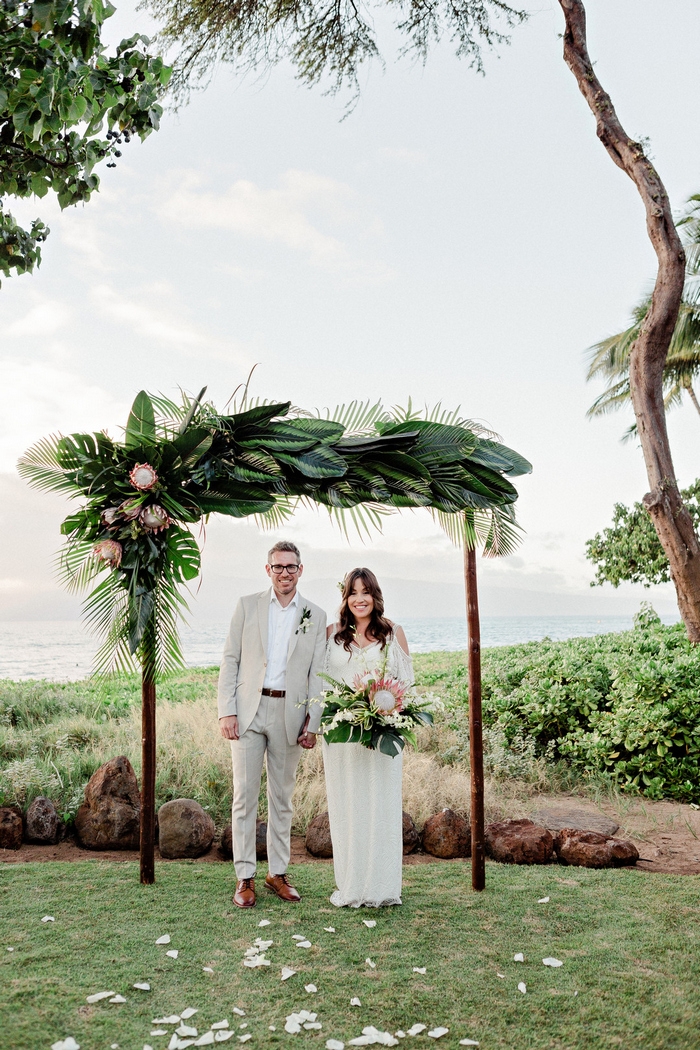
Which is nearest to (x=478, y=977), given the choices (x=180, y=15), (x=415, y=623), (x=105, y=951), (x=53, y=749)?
(x=105, y=951)

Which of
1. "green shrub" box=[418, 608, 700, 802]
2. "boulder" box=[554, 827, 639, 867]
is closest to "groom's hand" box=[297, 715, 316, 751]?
"boulder" box=[554, 827, 639, 867]

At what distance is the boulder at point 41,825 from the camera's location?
5.91 meters

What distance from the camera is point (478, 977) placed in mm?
3926

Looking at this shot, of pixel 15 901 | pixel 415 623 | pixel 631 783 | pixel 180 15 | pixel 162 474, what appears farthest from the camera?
pixel 415 623

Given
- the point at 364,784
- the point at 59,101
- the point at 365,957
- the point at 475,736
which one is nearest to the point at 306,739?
the point at 364,784

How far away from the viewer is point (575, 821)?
20.7 feet

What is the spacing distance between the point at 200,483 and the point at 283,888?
2.60 metres

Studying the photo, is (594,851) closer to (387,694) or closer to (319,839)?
(319,839)

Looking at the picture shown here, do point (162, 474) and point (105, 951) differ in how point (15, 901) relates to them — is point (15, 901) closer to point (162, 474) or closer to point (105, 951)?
point (105, 951)

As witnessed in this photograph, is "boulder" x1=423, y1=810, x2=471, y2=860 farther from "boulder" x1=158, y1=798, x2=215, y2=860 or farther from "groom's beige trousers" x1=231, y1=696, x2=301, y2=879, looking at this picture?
"boulder" x1=158, y1=798, x2=215, y2=860

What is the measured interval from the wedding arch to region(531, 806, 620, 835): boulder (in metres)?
1.39

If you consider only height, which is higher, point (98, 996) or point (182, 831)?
point (182, 831)

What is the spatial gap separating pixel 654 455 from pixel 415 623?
99.4ft

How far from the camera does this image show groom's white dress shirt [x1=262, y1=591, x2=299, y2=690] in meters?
5.00
